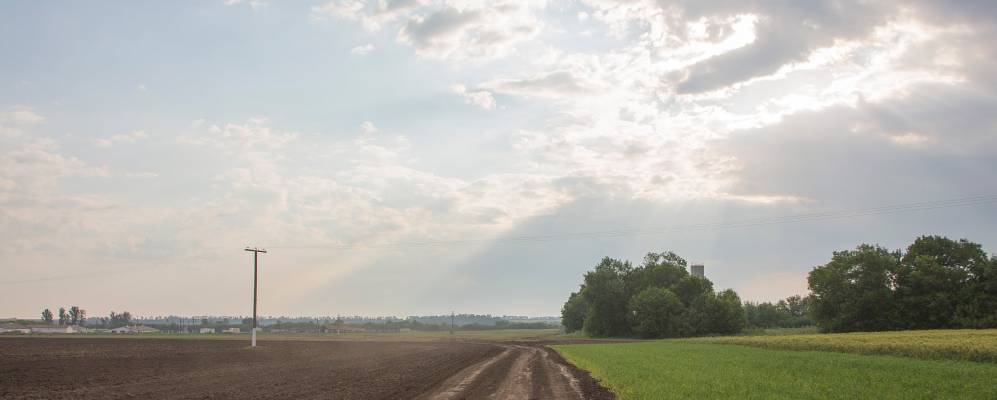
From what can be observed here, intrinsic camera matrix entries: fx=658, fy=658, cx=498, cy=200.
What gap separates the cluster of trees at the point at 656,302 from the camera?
116m

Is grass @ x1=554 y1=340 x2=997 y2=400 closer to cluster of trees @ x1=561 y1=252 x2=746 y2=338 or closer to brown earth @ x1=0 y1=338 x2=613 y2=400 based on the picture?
brown earth @ x1=0 y1=338 x2=613 y2=400

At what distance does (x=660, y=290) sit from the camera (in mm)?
122938

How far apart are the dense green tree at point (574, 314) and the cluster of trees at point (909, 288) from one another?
80.6 m

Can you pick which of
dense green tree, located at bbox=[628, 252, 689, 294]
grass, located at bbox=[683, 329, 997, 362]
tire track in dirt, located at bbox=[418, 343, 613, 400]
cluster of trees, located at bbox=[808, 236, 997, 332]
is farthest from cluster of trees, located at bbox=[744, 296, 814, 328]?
tire track in dirt, located at bbox=[418, 343, 613, 400]

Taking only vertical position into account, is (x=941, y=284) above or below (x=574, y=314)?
above

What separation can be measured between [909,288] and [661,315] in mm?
42448

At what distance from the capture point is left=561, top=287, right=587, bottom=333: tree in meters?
172

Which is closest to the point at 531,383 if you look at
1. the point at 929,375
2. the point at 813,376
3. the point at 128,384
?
the point at 813,376

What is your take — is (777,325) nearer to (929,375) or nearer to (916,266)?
(916,266)

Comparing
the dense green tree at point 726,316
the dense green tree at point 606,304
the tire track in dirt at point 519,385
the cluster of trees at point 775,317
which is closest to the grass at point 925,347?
the tire track in dirt at point 519,385

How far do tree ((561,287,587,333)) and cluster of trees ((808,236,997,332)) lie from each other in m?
80.5

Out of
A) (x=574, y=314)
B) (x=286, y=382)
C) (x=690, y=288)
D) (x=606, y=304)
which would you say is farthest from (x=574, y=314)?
(x=286, y=382)

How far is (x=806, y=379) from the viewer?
28.7m

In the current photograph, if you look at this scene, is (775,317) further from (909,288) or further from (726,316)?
(909,288)
